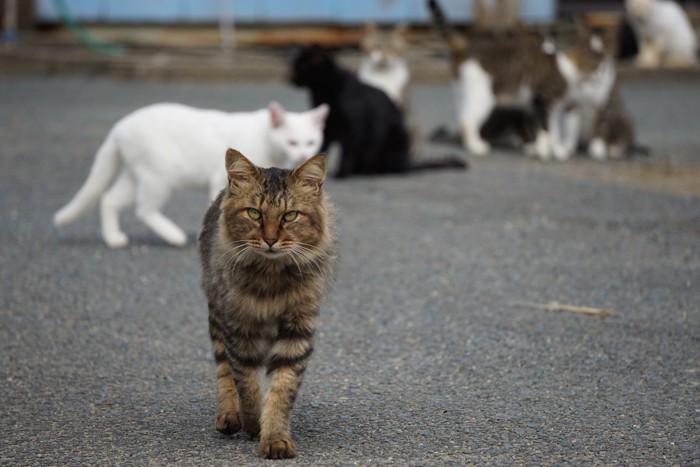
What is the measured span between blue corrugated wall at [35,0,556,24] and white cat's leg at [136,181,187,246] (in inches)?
431

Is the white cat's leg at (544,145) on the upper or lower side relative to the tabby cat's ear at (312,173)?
lower

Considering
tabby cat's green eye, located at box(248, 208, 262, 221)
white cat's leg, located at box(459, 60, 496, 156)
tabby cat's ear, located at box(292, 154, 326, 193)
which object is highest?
tabby cat's ear, located at box(292, 154, 326, 193)

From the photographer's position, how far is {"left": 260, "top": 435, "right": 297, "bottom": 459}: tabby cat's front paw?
3.25 metres

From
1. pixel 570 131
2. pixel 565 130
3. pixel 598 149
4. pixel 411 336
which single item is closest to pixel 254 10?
pixel 565 130

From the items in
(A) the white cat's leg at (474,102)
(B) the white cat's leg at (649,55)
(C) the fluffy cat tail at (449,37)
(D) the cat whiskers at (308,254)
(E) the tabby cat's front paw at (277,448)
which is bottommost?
(B) the white cat's leg at (649,55)

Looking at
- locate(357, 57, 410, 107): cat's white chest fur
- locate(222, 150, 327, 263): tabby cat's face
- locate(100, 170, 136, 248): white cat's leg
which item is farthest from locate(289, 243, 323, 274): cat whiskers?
locate(357, 57, 410, 107): cat's white chest fur

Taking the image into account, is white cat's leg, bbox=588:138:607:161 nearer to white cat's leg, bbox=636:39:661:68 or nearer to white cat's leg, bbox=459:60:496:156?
white cat's leg, bbox=459:60:496:156

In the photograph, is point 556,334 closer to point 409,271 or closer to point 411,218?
point 409,271

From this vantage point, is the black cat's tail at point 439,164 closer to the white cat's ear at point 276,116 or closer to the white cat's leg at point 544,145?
the white cat's leg at point 544,145

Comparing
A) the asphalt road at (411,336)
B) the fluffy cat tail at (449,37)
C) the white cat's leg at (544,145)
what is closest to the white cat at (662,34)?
the fluffy cat tail at (449,37)

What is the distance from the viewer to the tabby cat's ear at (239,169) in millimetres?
3439

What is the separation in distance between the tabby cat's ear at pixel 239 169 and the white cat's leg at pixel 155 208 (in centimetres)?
273

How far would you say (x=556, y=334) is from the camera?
4.75 m

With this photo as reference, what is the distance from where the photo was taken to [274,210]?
3355 mm
